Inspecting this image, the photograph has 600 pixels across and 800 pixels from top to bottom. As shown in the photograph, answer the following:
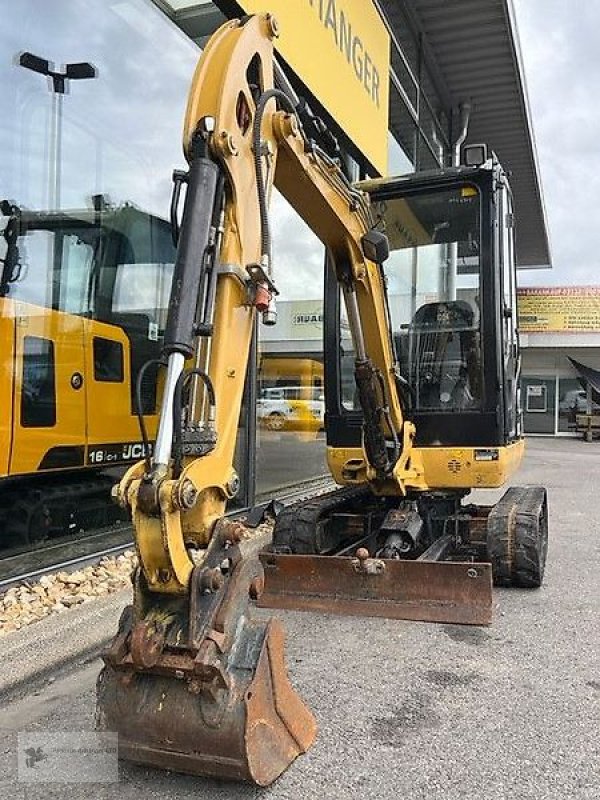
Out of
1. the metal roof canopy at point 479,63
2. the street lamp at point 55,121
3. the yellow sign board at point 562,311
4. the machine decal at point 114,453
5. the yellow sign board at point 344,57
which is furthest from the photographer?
the yellow sign board at point 562,311

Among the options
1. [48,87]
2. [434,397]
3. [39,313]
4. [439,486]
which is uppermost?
[48,87]

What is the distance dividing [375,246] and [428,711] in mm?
2550

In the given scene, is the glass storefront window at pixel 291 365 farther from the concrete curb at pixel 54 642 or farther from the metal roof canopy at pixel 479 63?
the metal roof canopy at pixel 479 63

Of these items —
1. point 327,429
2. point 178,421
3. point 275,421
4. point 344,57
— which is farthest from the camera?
point 275,421

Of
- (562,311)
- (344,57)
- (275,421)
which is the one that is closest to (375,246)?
(275,421)

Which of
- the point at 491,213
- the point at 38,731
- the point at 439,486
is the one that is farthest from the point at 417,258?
the point at 38,731

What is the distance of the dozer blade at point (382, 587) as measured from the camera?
4.22 m

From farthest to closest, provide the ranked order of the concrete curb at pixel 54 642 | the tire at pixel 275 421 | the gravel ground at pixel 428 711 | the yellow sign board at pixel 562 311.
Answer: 1. the yellow sign board at pixel 562 311
2. the tire at pixel 275 421
3. the concrete curb at pixel 54 642
4. the gravel ground at pixel 428 711

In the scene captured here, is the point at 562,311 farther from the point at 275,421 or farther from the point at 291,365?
the point at 275,421

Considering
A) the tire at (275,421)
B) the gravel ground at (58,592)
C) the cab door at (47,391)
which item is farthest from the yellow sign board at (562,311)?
the gravel ground at (58,592)

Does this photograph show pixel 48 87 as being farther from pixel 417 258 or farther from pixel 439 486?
pixel 439 486

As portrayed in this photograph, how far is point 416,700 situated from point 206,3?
17.9 feet

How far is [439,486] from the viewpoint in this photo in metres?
5.32

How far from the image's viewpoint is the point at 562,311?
89.4 feet
